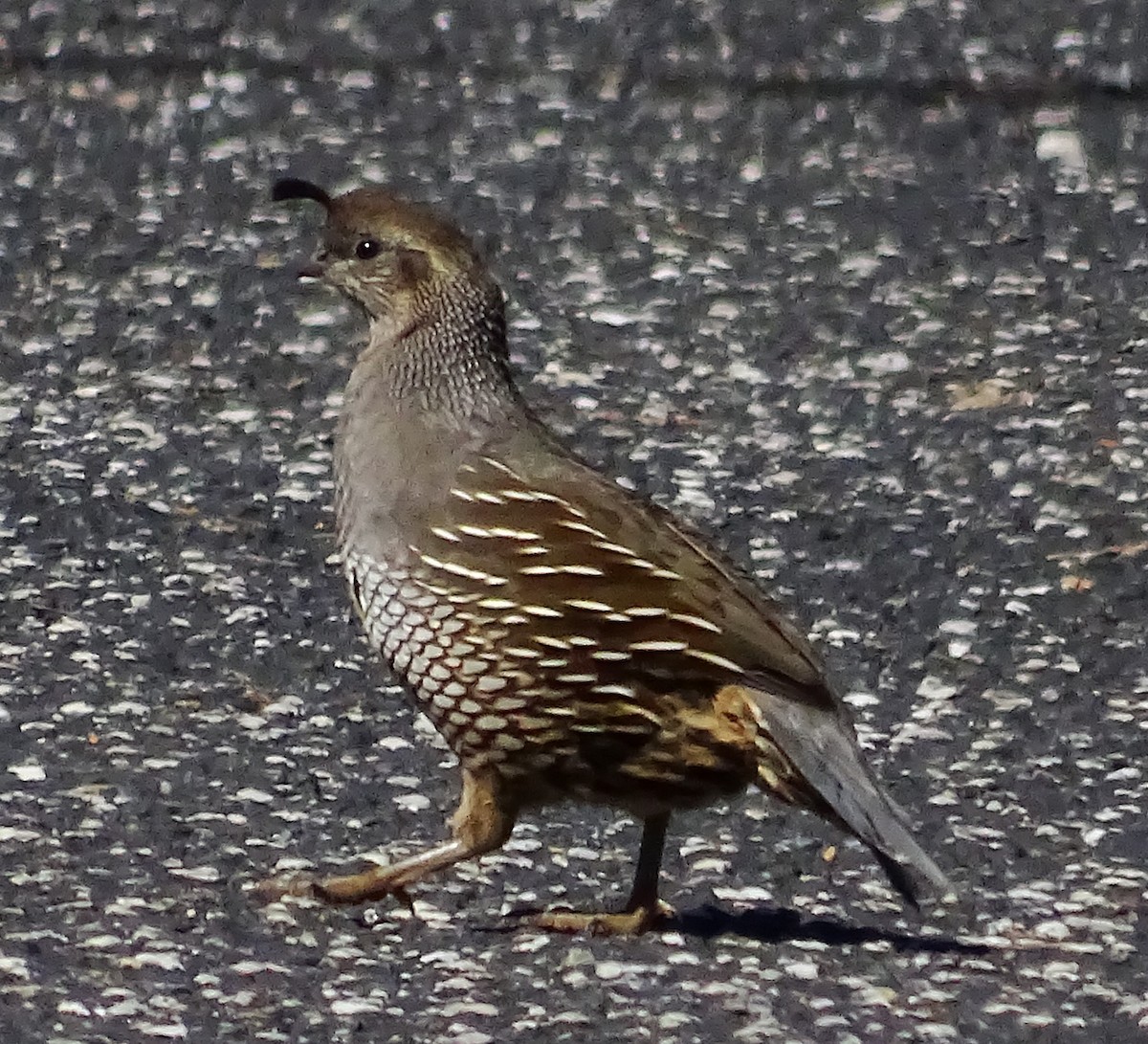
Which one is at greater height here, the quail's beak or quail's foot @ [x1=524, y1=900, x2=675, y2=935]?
the quail's beak

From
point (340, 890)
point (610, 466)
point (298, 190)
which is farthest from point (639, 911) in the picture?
point (610, 466)

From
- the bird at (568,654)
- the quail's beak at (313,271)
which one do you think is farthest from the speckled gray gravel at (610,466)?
the quail's beak at (313,271)

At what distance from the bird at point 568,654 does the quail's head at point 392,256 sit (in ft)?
0.84

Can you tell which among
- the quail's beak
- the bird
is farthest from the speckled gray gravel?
the quail's beak

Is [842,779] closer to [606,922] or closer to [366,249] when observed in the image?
[606,922]

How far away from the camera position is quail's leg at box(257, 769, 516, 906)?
4.41 meters

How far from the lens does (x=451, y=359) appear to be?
15.2 feet

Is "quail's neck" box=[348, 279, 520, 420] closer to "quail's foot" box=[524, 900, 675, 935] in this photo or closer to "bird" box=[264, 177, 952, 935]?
"bird" box=[264, 177, 952, 935]

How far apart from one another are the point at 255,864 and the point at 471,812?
1.57 ft

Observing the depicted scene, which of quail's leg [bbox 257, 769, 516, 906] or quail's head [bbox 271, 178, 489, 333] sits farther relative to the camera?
quail's head [bbox 271, 178, 489, 333]

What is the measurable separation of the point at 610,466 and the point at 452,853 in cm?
215

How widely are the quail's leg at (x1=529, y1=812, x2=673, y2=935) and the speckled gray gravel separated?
0.16 feet

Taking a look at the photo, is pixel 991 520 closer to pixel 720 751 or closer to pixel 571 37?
pixel 720 751

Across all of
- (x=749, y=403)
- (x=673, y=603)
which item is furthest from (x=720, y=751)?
(x=749, y=403)
